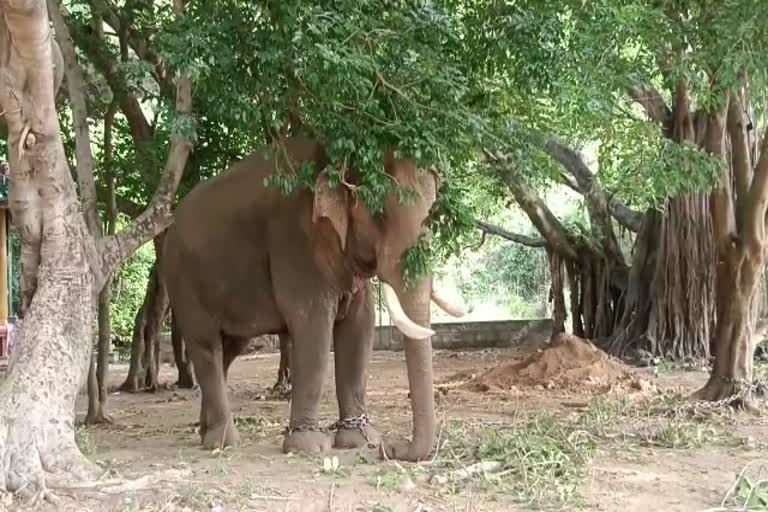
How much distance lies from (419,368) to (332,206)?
1.27 m

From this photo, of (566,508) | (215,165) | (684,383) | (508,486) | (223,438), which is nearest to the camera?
(566,508)

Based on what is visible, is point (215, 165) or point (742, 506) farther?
point (215, 165)

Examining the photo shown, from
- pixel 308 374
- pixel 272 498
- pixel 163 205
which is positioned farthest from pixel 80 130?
pixel 272 498

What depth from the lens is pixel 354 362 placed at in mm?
7469

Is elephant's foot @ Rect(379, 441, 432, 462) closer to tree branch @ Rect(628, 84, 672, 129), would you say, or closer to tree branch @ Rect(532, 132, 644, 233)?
tree branch @ Rect(628, 84, 672, 129)

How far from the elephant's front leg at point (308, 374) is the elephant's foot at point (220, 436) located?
633mm

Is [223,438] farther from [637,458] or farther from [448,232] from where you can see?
[637,458]

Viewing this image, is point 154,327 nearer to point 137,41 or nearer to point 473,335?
point 137,41

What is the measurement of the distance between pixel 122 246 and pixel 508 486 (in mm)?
3181

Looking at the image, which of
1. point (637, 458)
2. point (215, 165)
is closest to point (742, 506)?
point (637, 458)

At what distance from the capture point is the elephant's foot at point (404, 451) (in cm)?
611

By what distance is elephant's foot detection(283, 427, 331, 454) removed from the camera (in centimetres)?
672

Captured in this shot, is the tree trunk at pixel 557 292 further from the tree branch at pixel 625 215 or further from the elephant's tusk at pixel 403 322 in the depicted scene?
the elephant's tusk at pixel 403 322

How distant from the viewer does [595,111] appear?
680 cm
